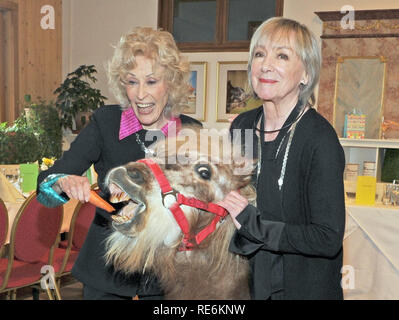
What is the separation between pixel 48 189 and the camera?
1.27 m

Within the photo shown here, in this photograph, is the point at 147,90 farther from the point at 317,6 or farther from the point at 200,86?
the point at 200,86

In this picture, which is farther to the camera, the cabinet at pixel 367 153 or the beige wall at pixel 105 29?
the beige wall at pixel 105 29

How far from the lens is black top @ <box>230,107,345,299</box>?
44.0 inches

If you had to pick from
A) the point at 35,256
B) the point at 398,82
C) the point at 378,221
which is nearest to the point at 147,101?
the point at 35,256

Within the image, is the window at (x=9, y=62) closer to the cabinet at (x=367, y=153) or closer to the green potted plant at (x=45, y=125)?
the green potted plant at (x=45, y=125)

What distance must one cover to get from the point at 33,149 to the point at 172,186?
487 centimetres

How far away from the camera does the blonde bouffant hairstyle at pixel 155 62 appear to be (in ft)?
4.19

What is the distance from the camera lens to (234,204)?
1.10 meters

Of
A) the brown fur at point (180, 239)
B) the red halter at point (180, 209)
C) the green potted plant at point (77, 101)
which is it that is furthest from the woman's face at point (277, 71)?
the green potted plant at point (77, 101)

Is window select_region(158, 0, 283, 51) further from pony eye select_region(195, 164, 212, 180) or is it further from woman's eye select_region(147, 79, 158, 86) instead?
pony eye select_region(195, 164, 212, 180)

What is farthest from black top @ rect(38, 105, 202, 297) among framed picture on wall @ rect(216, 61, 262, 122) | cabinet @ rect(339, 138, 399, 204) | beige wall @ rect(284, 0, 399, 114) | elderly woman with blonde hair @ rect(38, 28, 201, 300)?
framed picture on wall @ rect(216, 61, 262, 122)

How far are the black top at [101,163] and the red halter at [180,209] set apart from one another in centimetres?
22

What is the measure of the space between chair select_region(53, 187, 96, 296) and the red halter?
2.15 m
